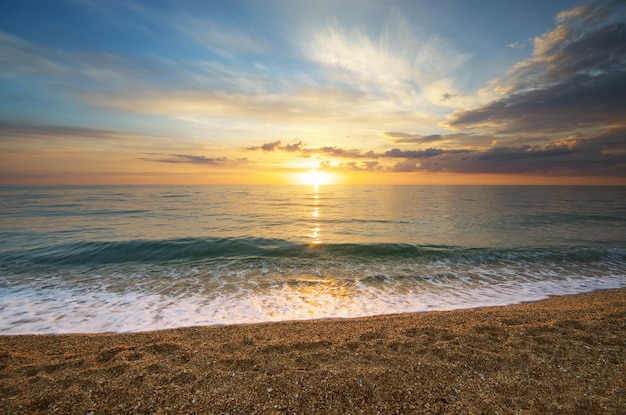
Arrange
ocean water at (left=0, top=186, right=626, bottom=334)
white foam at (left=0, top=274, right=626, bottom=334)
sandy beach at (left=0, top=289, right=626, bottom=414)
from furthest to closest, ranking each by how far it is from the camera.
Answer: ocean water at (left=0, top=186, right=626, bottom=334)
white foam at (left=0, top=274, right=626, bottom=334)
sandy beach at (left=0, top=289, right=626, bottom=414)

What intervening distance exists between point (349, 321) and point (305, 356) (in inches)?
94.2

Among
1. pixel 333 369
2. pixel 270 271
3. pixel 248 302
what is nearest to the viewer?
pixel 333 369

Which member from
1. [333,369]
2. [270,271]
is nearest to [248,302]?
[270,271]

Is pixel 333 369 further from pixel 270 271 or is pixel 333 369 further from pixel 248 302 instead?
pixel 270 271

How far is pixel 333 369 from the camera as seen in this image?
4.35 m

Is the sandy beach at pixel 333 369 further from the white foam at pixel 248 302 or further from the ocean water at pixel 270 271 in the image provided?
the ocean water at pixel 270 271

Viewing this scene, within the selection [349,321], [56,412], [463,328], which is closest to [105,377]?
[56,412]

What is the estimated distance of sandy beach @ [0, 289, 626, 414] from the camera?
11.9 ft

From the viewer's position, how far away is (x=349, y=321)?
696 cm

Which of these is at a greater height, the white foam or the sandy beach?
the sandy beach

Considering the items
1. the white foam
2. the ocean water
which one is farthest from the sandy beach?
the ocean water

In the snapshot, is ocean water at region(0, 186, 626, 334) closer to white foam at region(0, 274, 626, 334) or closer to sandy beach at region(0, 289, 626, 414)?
white foam at region(0, 274, 626, 334)

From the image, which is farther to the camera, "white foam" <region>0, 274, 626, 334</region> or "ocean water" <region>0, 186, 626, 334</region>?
"ocean water" <region>0, 186, 626, 334</region>

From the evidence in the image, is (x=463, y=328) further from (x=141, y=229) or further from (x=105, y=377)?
(x=141, y=229)
